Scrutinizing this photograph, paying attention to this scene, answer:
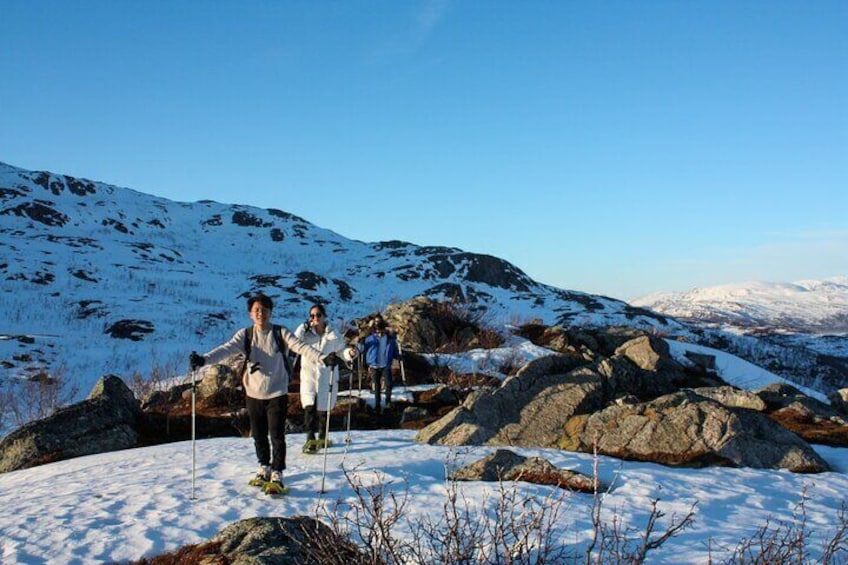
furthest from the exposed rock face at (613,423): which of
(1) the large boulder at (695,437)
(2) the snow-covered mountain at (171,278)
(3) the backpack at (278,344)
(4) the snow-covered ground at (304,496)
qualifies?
(2) the snow-covered mountain at (171,278)

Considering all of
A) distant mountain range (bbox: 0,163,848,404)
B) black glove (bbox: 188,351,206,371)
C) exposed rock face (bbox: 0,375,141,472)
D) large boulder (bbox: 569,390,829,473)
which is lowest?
large boulder (bbox: 569,390,829,473)

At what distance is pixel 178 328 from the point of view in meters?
49.3

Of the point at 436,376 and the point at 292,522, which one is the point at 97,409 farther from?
the point at 436,376

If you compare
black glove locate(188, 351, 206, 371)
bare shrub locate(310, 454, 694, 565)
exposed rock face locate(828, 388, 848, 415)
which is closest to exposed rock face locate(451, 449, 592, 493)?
bare shrub locate(310, 454, 694, 565)

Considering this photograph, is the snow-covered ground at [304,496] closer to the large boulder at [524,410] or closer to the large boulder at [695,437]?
the large boulder at [695,437]

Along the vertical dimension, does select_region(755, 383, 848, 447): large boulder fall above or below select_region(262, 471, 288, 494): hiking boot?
below

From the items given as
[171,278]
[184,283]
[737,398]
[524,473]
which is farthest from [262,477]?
[171,278]

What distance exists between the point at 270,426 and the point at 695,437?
712 centimetres

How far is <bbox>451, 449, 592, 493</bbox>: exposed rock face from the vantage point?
7.43m

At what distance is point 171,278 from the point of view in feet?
244

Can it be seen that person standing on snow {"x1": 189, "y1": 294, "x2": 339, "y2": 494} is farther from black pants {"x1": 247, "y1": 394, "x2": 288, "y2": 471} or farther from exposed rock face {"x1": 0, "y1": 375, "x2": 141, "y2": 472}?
exposed rock face {"x1": 0, "y1": 375, "x2": 141, "y2": 472}

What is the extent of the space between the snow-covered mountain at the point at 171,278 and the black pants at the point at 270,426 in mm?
15715

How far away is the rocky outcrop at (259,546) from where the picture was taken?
14.8 feet

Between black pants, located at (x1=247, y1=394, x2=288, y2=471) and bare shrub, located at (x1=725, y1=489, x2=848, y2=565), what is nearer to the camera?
bare shrub, located at (x1=725, y1=489, x2=848, y2=565)
